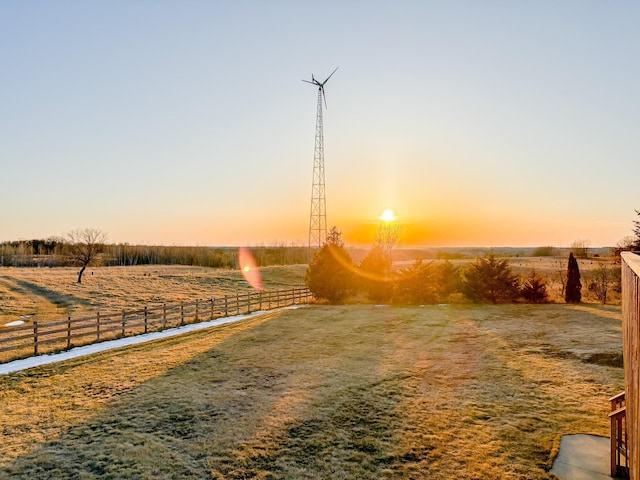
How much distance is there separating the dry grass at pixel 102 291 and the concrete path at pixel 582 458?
1084 inches

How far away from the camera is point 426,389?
9492 mm

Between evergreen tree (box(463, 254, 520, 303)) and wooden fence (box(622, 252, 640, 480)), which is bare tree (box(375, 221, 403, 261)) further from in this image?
wooden fence (box(622, 252, 640, 480))

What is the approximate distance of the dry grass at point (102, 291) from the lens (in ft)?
89.9

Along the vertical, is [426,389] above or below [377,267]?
below

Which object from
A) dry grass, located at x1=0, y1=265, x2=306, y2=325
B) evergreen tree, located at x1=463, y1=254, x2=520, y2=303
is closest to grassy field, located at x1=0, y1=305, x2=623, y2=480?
evergreen tree, located at x1=463, y1=254, x2=520, y2=303

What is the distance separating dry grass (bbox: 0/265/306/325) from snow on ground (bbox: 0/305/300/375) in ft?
38.2

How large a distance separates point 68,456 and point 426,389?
744 centimetres

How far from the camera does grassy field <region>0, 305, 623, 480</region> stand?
6305 mm

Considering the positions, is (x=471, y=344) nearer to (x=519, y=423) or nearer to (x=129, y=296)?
(x=519, y=423)

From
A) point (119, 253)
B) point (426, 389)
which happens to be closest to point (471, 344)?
point (426, 389)

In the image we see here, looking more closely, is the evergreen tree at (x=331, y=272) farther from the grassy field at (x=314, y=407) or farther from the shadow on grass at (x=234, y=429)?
the shadow on grass at (x=234, y=429)

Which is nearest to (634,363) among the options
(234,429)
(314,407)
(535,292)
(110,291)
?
(314,407)

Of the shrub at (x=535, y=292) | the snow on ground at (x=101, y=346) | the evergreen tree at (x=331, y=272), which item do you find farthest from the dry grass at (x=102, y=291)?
the shrub at (x=535, y=292)

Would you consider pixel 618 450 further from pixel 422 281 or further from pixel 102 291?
pixel 102 291
